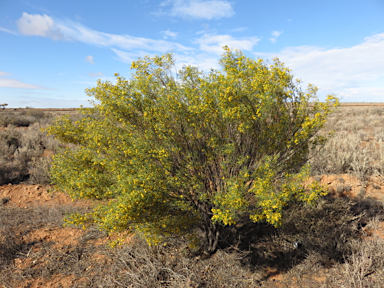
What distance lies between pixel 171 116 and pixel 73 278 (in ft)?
12.9

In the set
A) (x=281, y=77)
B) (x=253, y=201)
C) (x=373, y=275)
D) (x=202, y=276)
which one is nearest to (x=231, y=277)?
(x=202, y=276)

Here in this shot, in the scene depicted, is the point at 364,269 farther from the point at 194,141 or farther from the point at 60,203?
the point at 60,203

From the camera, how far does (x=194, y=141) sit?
4.73 m

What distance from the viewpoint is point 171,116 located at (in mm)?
4457

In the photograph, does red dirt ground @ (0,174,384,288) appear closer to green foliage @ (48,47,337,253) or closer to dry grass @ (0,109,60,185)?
dry grass @ (0,109,60,185)

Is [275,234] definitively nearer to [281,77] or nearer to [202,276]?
[202,276]

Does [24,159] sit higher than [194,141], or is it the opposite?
[194,141]

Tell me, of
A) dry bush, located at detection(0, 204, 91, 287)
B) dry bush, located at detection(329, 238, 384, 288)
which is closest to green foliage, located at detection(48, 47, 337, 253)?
dry bush, located at detection(329, 238, 384, 288)

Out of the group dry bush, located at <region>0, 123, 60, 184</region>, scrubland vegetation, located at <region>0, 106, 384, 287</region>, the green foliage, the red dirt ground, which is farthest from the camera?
dry bush, located at <region>0, 123, 60, 184</region>

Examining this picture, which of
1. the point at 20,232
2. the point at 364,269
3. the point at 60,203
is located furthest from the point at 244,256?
the point at 60,203

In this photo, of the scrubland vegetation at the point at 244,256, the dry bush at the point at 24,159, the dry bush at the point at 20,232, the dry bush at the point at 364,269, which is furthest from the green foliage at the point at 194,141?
the dry bush at the point at 24,159

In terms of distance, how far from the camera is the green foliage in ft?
13.2

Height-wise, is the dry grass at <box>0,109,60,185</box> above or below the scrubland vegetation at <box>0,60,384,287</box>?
above

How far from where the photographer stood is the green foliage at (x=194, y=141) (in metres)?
4.02
